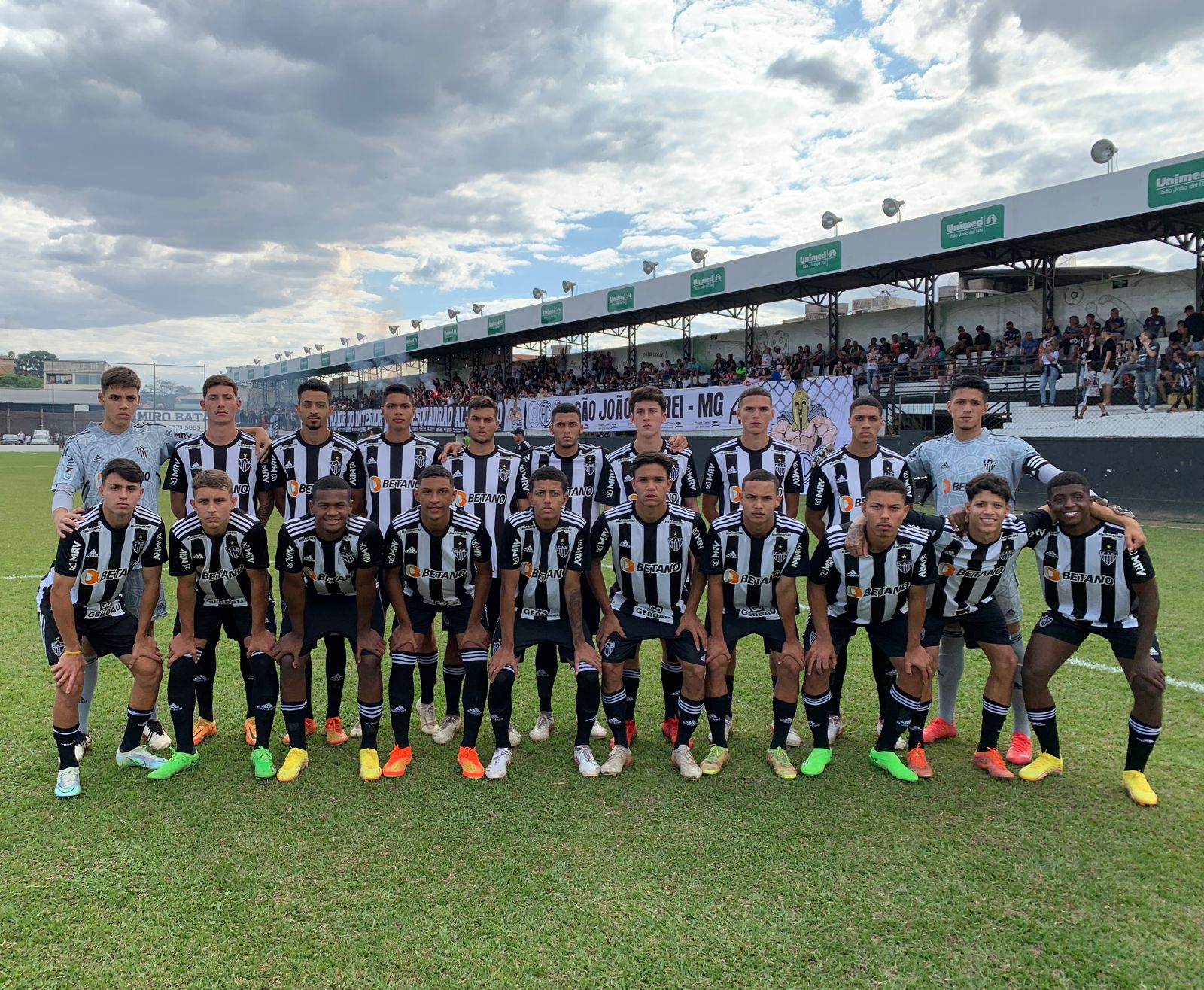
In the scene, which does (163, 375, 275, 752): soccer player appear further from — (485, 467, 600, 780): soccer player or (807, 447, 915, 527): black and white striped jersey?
(807, 447, 915, 527): black and white striped jersey

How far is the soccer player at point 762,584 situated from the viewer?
3988 millimetres

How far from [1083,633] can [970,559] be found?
68cm

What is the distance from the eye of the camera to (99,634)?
12.8 feet

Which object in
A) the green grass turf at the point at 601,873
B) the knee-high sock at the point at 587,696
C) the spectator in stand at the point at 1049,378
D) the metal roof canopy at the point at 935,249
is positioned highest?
the metal roof canopy at the point at 935,249

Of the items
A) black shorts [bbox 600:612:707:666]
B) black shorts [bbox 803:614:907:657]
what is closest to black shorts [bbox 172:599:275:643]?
black shorts [bbox 600:612:707:666]

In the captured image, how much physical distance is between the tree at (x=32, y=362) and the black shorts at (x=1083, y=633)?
310 feet

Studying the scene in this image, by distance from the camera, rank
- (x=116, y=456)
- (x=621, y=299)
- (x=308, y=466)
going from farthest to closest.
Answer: (x=621, y=299) < (x=308, y=466) < (x=116, y=456)

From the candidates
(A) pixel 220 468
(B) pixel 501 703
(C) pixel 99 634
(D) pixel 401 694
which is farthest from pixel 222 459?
(B) pixel 501 703

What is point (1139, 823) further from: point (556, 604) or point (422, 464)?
point (422, 464)

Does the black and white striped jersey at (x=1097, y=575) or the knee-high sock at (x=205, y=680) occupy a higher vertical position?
the black and white striped jersey at (x=1097, y=575)

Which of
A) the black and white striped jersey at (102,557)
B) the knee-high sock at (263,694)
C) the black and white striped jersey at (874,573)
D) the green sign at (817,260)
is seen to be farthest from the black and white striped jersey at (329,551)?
the green sign at (817,260)

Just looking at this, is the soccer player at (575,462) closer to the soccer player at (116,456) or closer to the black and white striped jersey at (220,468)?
the black and white striped jersey at (220,468)

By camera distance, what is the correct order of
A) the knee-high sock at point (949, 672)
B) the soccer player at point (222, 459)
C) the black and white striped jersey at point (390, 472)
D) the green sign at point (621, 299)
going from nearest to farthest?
→ the knee-high sock at point (949, 672) < the soccer player at point (222, 459) < the black and white striped jersey at point (390, 472) < the green sign at point (621, 299)

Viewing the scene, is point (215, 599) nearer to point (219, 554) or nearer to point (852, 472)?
point (219, 554)
